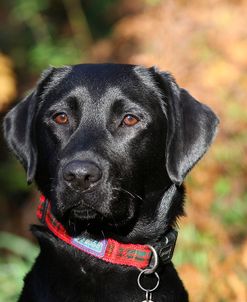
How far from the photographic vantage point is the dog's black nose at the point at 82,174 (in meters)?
3.73

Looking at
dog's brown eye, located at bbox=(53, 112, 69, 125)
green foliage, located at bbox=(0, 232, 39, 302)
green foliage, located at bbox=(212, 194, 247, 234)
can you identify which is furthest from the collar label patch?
green foliage, located at bbox=(212, 194, 247, 234)

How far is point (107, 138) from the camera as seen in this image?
4000 mm

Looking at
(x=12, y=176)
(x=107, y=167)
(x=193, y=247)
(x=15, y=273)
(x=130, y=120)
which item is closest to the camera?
(x=107, y=167)

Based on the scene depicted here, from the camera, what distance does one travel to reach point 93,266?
13.1 ft

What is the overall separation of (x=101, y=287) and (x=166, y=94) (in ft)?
3.98

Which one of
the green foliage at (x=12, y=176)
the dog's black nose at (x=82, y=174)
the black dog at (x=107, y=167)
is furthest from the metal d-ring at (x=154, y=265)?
the green foliage at (x=12, y=176)

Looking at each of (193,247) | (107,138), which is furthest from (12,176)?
(107,138)

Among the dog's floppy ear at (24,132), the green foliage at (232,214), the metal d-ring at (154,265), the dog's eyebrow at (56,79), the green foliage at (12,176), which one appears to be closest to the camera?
the metal d-ring at (154,265)

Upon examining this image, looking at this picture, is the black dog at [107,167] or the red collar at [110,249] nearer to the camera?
the black dog at [107,167]

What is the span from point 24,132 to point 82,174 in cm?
72

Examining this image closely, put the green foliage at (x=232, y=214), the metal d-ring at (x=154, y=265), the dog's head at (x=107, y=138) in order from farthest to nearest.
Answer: the green foliage at (x=232, y=214), the metal d-ring at (x=154, y=265), the dog's head at (x=107, y=138)

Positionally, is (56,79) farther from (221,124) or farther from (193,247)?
(221,124)

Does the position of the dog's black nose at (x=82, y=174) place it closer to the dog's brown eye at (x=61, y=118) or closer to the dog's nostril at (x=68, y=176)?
the dog's nostril at (x=68, y=176)

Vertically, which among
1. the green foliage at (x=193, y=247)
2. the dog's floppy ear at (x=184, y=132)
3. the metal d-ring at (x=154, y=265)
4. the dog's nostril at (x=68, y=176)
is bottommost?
the green foliage at (x=193, y=247)
